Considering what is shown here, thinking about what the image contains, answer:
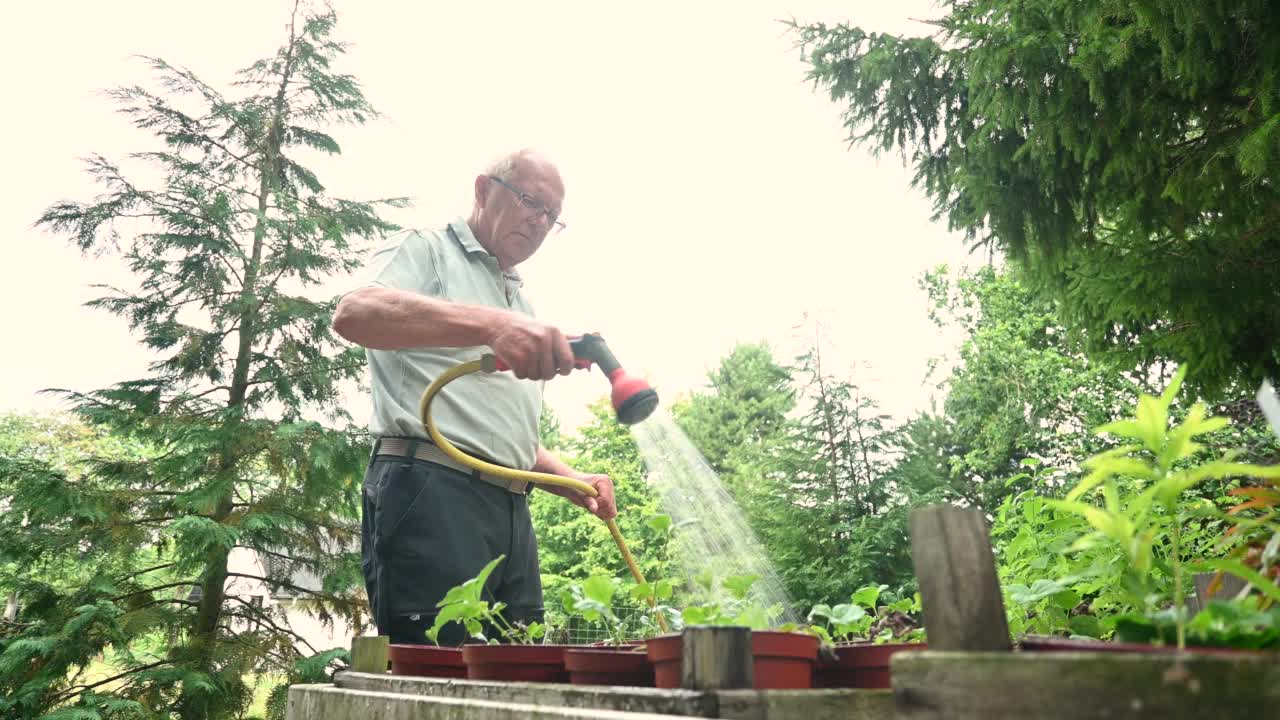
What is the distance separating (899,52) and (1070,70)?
1407mm

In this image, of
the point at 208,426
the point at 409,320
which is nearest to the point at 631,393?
the point at 409,320

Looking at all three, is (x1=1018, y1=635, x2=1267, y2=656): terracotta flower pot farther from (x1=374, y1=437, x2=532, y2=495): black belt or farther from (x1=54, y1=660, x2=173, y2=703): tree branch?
(x1=54, y1=660, x2=173, y2=703): tree branch

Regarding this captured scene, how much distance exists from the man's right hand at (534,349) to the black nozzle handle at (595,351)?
0.14 feet

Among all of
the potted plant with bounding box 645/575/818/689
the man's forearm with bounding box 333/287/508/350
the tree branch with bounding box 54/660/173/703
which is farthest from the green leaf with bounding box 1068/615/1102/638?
the tree branch with bounding box 54/660/173/703

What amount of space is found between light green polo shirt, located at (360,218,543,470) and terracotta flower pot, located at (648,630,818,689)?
→ 132 cm

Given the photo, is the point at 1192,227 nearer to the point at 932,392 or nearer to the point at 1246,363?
the point at 1246,363

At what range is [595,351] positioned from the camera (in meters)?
1.85

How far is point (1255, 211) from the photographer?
354 centimetres

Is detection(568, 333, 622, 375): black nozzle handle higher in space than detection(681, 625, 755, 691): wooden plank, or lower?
higher

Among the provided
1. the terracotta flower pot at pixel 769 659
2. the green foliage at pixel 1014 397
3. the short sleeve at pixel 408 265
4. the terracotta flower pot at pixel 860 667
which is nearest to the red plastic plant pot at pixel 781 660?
the terracotta flower pot at pixel 769 659

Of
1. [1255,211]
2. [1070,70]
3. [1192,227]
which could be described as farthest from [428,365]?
[1192,227]

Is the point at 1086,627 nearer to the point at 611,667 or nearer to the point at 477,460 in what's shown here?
the point at 611,667

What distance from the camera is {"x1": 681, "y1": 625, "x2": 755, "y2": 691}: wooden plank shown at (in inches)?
38.1

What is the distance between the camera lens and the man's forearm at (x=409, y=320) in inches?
75.2
